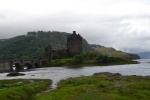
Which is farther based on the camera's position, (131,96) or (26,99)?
(26,99)

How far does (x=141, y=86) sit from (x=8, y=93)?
3149cm

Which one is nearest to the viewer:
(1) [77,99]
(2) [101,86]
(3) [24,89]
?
(1) [77,99]

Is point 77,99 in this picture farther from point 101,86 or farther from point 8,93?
point 101,86

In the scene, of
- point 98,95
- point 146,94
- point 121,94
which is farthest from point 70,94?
point 146,94

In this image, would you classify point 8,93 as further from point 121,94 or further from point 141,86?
point 141,86

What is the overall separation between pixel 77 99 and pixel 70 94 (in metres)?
6.81

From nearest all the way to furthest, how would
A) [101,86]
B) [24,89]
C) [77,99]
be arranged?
[77,99]
[24,89]
[101,86]

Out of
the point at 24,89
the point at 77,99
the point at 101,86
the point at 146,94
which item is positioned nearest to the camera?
the point at 77,99

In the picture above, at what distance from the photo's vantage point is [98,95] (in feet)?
196

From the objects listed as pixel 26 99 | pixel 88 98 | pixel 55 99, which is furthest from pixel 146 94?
pixel 26 99

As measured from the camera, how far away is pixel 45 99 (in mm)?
57375

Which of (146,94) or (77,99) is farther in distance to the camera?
(146,94)

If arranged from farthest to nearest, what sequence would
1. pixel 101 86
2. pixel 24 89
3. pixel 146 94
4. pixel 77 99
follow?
pixel 101 86 < pixel 24 89 < pixel 146 94 < pixel 77 99

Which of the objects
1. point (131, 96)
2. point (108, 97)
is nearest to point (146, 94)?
point (131, 96)
